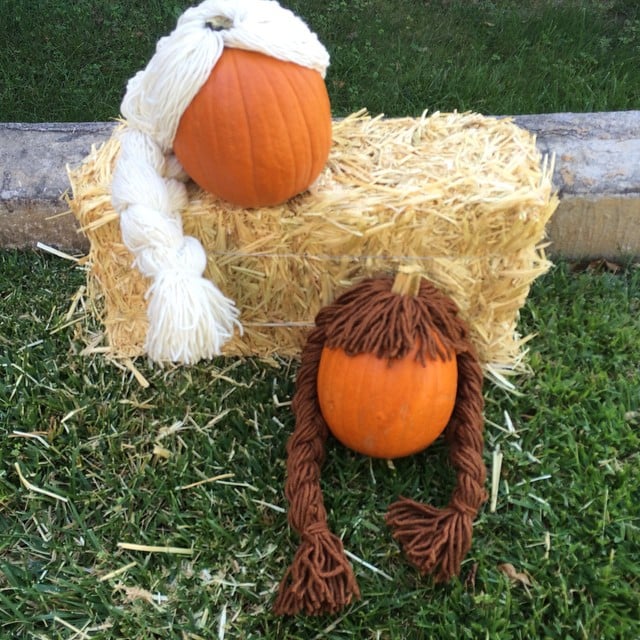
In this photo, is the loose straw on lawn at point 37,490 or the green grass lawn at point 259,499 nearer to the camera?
the green grass lawn at point 259,499

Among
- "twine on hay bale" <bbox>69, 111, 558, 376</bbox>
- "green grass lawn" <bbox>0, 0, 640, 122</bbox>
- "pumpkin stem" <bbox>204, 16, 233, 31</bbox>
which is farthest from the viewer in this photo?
"green grass lawn" <bbox>0, 0, 640, 122</bbox>

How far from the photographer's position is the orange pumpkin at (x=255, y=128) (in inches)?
73.6

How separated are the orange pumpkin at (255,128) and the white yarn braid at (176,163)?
0.03 m

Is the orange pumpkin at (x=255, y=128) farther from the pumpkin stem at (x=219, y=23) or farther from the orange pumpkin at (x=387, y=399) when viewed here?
the orange pumpkin at (x=387, y=399)

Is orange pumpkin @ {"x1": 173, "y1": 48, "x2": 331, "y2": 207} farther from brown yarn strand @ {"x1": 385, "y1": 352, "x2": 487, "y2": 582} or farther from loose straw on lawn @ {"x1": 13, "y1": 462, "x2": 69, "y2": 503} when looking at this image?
loose straw on lawn @ {"x1": 13, "y1": 462, "x2": 69, "y2": 503}

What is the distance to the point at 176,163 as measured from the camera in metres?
2.14

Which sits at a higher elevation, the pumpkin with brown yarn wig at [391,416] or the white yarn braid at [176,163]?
the white yarn braid at [176,163]

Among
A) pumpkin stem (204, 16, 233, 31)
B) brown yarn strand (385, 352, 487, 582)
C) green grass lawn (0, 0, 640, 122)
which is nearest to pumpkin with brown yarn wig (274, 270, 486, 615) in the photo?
brown yarn strand (385, 352, 487, 582)

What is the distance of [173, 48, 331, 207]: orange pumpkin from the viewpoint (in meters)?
1.87

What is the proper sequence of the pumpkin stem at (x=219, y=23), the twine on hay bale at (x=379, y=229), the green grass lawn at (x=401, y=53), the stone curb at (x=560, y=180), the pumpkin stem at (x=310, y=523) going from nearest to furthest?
the pumpkin stem at (x=310, y=523) → the pumpkin stem at (x=219, y=23) → the twine on hay bale at (x=379, y=229) → the stone curb at (x=560, y=180) → the green grass lawn at (x=401, y=53)

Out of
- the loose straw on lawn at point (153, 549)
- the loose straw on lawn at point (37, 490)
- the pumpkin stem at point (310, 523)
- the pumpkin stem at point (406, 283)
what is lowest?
the loose straw on lawn at point (37, 490)

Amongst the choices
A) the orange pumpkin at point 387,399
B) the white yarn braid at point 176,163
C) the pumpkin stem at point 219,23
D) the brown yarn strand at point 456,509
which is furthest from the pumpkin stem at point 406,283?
the pumpkin stem at point 219,23

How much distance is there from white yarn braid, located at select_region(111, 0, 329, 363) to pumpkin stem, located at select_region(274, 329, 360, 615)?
0.30 meters

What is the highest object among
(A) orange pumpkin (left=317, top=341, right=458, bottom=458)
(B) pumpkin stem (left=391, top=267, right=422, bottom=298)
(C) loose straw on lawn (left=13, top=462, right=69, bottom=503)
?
(B) pumpkin stem (left=391, top=267, right=422, bottom=298)
